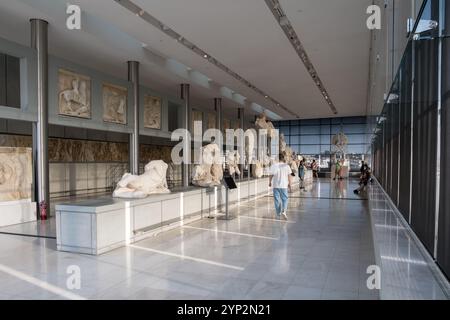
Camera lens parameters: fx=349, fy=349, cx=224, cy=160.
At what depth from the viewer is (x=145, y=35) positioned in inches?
492

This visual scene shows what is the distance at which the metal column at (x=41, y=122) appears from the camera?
10.7m

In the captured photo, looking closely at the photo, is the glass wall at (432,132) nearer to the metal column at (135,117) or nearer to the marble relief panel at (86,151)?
the metal column at (135,117)

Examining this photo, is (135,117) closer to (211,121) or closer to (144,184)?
(144,184)

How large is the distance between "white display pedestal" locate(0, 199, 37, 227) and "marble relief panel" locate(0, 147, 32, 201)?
297mm

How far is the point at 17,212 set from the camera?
1025cm

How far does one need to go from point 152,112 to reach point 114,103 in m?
3.06

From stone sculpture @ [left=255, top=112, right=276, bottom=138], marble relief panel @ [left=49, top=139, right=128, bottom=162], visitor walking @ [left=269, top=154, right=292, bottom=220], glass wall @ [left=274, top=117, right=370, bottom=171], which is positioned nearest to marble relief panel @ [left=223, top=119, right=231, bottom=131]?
stone sculpture @ [left=255, top=112, right=276, bottom=138]

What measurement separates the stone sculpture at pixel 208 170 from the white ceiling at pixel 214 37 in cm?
431

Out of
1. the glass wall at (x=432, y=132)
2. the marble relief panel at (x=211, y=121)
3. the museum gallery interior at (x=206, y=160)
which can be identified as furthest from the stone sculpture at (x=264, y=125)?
the glass wall at (x=432, y=132)

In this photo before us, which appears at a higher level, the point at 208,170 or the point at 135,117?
the point at 135,117

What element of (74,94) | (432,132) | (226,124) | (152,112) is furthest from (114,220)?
(226,124)

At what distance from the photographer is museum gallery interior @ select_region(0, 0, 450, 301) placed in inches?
166

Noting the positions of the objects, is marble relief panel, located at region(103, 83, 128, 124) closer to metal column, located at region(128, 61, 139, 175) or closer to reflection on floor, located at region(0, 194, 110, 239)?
metal column, located at region(128, 61, 139, 175)
